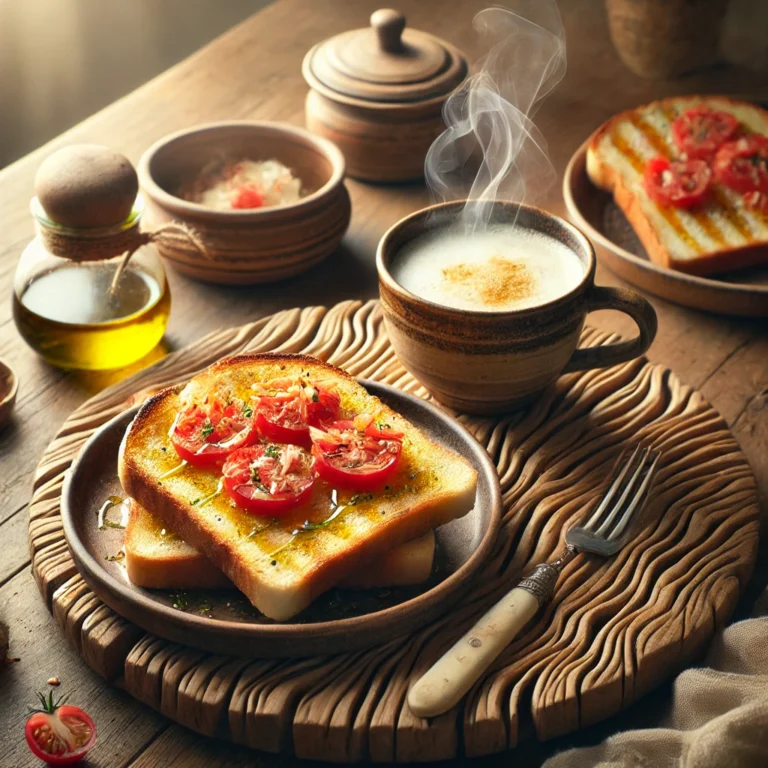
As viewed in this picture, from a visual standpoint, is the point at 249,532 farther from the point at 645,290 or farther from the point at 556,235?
the point at 645,290

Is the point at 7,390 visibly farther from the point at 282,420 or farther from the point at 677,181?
the point at 677,181

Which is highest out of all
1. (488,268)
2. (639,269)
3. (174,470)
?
(488,268)

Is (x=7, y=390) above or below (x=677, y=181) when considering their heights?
below

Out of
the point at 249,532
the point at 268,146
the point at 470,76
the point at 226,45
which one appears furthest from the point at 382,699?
the point at 226,45

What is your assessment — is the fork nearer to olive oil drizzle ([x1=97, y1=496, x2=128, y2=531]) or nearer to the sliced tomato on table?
the sliced tomato on table

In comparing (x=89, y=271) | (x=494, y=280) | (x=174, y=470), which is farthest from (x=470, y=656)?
(x=89, y=271)

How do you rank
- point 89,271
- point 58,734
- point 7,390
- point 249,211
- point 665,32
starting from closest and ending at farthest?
point 58,734 < point 7,390 < point 89,271 < point 249,211 < point 665,32
